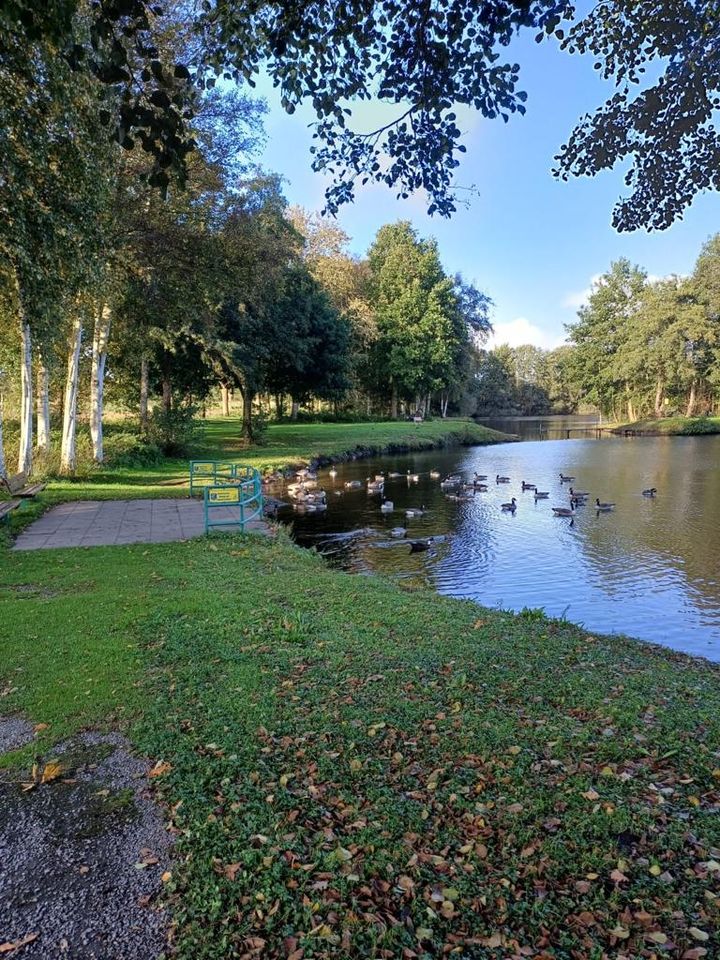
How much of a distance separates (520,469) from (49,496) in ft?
71.7

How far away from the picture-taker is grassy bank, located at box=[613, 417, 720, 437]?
174 feet

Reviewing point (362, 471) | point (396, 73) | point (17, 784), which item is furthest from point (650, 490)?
point (17, 784)

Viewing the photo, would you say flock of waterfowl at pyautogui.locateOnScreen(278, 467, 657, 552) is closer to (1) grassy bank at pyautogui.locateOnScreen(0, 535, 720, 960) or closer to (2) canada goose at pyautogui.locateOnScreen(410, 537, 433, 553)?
(2) canada goose at pyautogui.locateOnScreen(410, 537, 433, 553)

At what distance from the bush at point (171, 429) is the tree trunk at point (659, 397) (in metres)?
51.7

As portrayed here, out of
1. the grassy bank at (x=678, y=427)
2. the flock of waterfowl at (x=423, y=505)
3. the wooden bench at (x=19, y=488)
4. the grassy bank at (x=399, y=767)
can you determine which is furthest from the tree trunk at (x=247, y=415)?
the grassy bank at (x=678, y=427)

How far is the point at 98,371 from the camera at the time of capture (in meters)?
19.7

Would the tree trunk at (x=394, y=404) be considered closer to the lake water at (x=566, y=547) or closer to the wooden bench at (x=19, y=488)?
the lake water at (x=566, y=547)

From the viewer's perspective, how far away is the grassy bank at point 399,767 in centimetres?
271

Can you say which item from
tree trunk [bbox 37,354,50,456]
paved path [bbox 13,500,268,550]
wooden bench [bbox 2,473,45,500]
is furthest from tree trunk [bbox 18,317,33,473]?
paved path [bbox 13,500,268,550]

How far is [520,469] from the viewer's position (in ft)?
99.0

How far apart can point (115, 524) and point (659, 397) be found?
6209 cm

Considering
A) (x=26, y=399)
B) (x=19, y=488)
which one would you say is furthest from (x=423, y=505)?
(x=26, y=399)

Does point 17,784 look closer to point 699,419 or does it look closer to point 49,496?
point 49,496

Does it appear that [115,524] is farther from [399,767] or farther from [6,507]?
[399,767]
